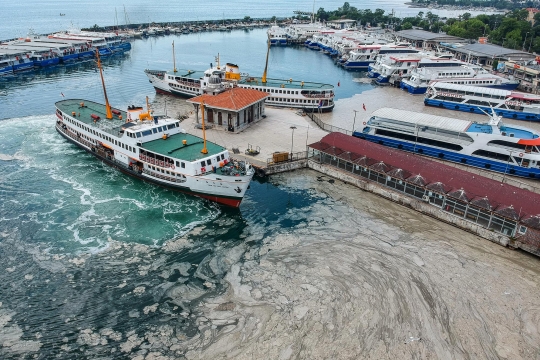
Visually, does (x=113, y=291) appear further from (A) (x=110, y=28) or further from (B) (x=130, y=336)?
(A) (x=110, y=28)

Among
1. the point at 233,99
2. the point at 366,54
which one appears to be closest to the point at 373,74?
the point at 366,54

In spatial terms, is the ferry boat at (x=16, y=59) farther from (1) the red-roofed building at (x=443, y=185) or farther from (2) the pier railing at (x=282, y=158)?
(1) the red-roofed building at (x=443, y=185)

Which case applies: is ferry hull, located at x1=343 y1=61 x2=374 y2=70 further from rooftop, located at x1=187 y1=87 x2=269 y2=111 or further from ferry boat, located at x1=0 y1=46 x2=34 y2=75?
ferry boat, located at x1=0 y1=46 x2=34 y2=75

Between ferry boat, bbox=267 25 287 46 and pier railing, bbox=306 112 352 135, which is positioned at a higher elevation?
ferry boat, bbox=267 25 287 46

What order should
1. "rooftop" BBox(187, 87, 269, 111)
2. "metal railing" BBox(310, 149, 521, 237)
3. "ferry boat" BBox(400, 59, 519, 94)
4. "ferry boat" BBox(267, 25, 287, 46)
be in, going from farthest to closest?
"ferry boat" BBox(267, 25, 287, 46) → "ferry boat" BBox(400, 59, 519, 94) → "rooftop" BBox(187, 87, 269, 111) → "metal railing" BBox(310, 149, 521, 237)

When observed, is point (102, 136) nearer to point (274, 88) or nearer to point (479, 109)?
point (274, 88)

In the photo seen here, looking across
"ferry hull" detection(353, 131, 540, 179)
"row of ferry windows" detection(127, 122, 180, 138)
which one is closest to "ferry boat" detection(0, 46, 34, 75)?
"row of ferry windows" detection(127, 122, 180, 138)

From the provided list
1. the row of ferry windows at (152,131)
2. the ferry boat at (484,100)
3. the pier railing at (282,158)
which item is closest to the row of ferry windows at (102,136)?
the row of ferry windows at (152,131)
